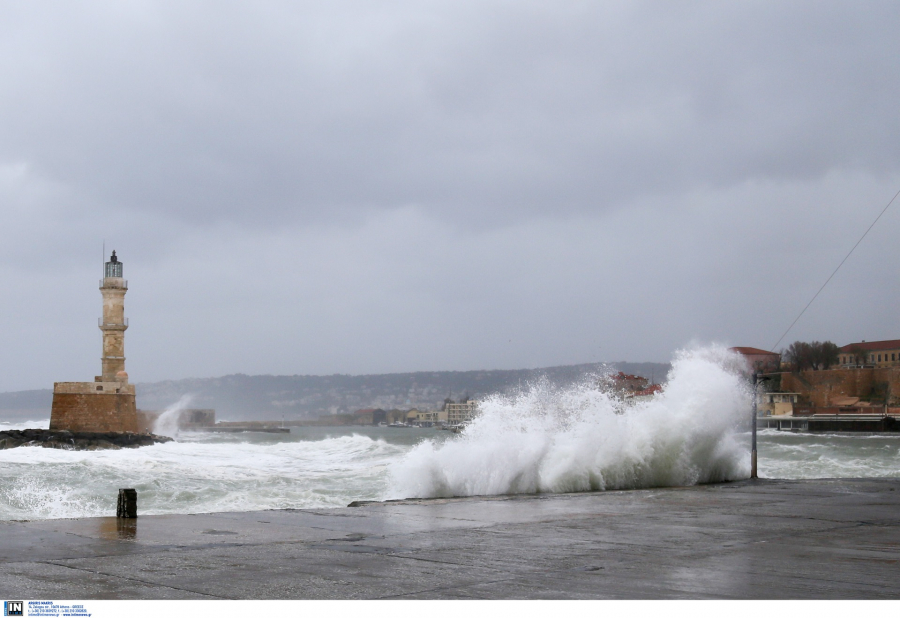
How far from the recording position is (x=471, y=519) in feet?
25.7

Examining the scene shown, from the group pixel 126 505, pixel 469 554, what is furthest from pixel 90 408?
pixel 469 554

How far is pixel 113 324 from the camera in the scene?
39.3 m

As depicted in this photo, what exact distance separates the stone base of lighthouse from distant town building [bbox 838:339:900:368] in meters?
87.7

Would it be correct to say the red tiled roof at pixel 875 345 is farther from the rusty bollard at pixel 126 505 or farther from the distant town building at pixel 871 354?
the rusty bollard at pixel 126 505

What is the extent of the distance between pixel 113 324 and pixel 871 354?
92073 mm

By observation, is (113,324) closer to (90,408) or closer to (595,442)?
(90,408)

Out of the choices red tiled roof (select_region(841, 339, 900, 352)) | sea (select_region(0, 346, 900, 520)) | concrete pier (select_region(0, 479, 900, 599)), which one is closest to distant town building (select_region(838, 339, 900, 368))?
red tiled roof (select_region(841, 339, 900, 352))

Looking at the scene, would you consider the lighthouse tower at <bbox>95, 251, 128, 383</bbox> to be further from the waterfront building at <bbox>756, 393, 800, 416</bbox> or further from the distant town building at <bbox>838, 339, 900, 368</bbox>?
the distant town building at <bbox>838, 339, 900, 368</bbox>

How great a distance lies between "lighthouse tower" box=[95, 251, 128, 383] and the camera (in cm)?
3900

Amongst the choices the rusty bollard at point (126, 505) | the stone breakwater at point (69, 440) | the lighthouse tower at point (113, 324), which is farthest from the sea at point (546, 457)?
the lighthouse tower at point (113, 324)

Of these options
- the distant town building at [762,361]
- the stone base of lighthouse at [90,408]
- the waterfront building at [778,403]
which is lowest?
the waterfront building at [778,403]

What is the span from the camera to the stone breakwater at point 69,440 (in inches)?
1375

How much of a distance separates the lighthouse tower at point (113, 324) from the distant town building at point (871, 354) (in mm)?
87133
